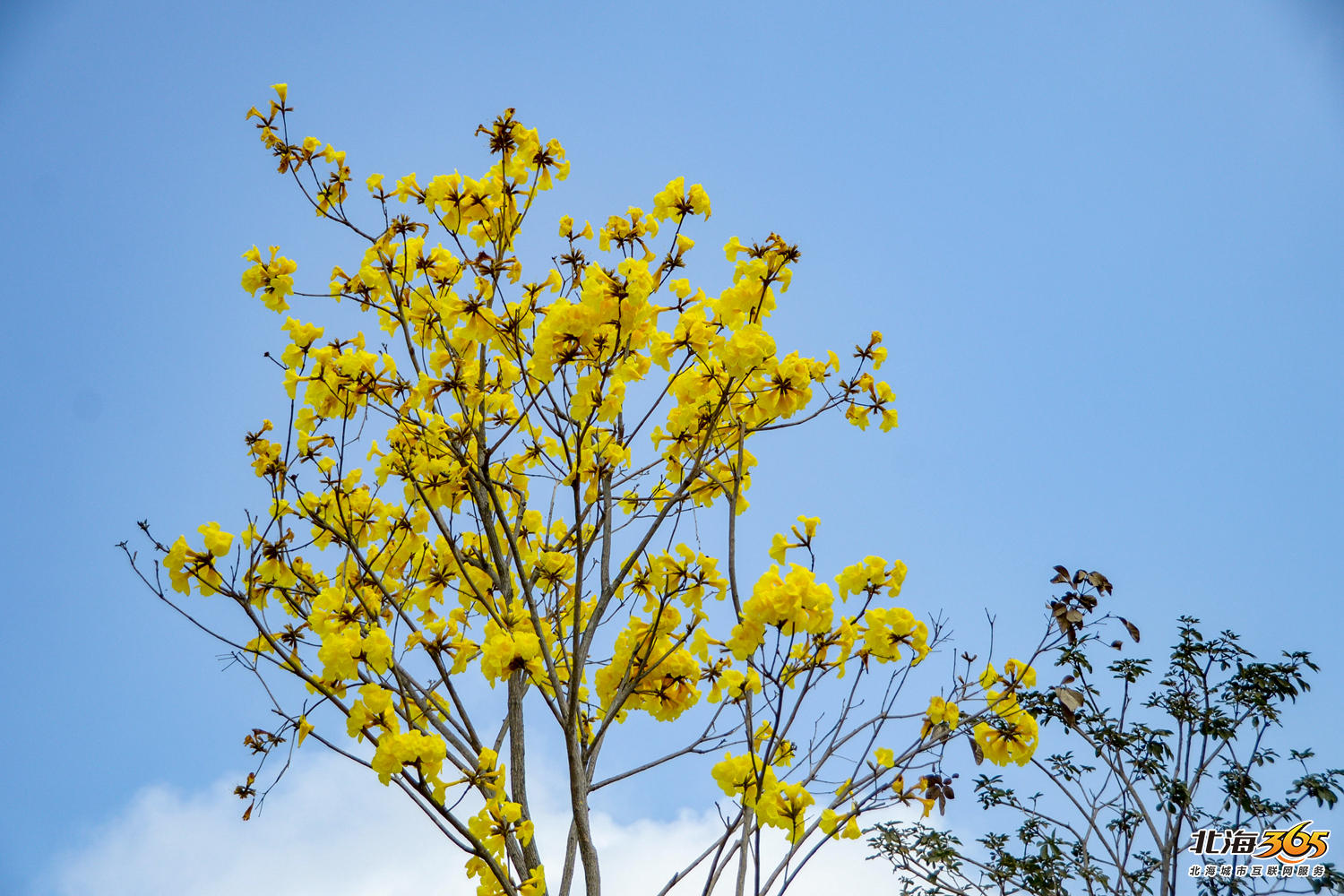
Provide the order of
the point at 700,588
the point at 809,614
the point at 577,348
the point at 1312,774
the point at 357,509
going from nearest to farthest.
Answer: the point at 809,614
the point at 577,348
the point at 700,588
the point at 357,509
the point at 1312,774

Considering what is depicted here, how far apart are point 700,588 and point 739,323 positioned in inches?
26.5

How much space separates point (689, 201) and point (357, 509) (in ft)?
4.25

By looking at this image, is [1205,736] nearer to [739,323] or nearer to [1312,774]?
[1312,774]

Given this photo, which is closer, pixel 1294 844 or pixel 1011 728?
pixel 1011 728

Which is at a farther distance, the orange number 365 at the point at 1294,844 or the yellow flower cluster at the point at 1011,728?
the orange number 365 at the point at 1294,844

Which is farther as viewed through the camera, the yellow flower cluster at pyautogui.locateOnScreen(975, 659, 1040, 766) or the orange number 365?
the orange number 365

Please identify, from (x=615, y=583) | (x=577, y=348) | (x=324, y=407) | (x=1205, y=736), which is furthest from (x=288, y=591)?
(x=1205, y=736)

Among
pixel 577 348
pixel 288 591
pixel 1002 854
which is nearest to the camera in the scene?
pixel 577 348

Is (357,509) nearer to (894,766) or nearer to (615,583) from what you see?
(615,583)

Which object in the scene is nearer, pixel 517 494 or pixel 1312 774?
pixel 517 494

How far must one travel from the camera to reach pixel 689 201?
8.21ft

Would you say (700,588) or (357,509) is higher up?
(357,509)

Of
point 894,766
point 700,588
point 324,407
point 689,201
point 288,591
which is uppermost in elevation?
point 689,201

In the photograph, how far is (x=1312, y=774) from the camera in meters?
3.77
